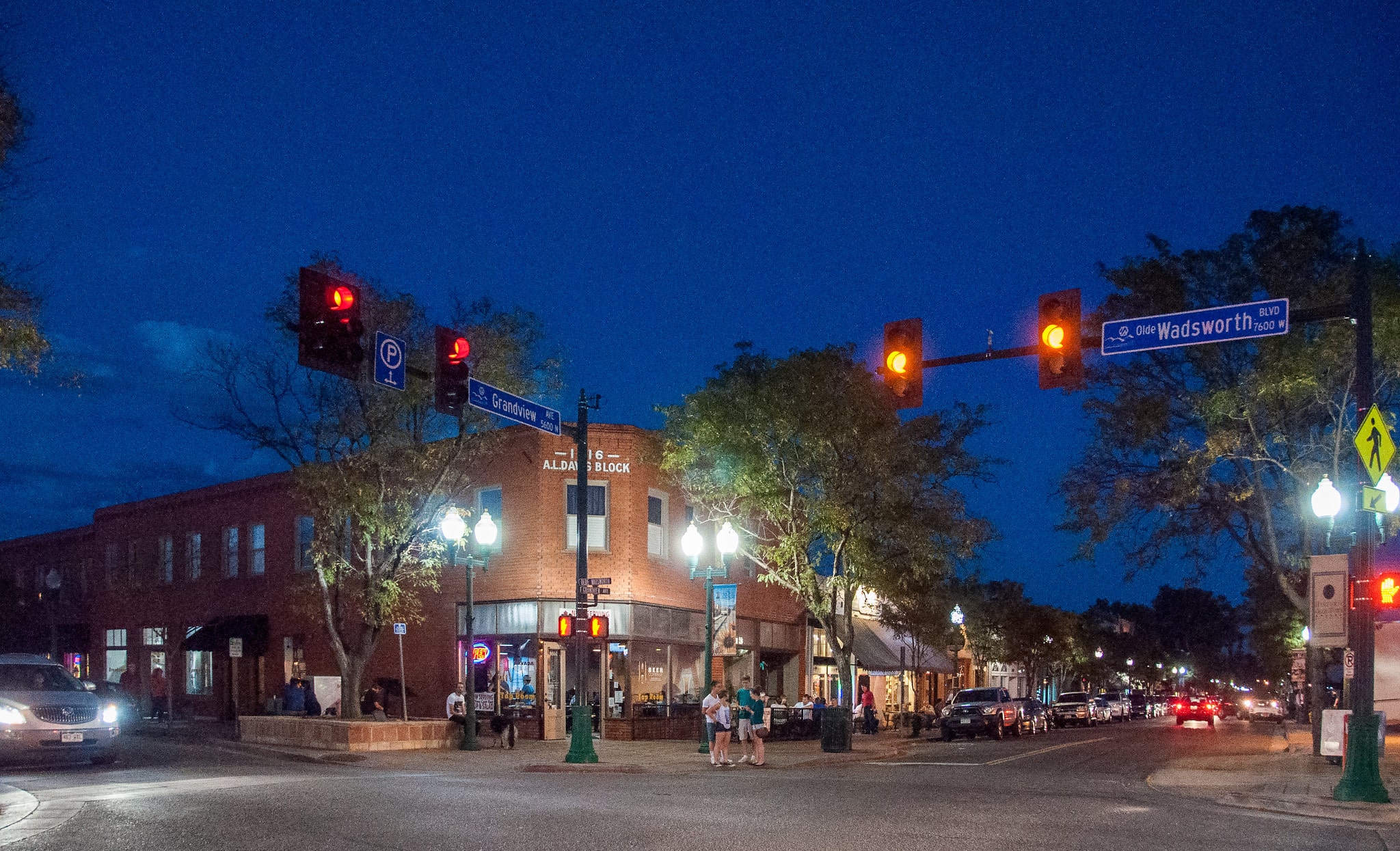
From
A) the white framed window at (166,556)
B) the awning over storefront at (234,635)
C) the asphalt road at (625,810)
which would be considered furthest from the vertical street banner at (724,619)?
the white framed window at (166,556)

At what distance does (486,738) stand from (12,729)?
12276 millimetres

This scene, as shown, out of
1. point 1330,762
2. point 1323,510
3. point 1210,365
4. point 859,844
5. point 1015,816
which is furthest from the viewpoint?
point 1210,365

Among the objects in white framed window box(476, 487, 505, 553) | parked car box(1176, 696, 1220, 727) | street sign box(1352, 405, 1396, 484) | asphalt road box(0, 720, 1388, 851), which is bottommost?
parked car box(1176, 696, 1220, 727)

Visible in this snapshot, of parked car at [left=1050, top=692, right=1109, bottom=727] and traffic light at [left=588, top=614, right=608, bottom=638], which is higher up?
traffic light at [left=588, top=614, right=608, bottom=638]

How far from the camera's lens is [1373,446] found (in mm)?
16797

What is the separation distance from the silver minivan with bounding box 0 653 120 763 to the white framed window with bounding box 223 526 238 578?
20973mm

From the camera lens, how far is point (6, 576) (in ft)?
177

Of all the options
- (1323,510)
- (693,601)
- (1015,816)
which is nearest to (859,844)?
(1015,816)

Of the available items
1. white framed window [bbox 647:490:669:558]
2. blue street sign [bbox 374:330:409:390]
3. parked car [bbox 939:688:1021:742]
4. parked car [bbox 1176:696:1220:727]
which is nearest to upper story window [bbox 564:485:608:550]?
white framed window [bbox 647:490:669:558]

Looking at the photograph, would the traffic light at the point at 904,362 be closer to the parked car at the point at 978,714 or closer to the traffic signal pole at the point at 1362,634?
the traffic signal pole at the point at 1362,634

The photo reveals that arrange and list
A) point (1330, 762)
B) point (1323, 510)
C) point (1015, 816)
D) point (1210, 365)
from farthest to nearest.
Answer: point (1210, 365) < point (1330, 762) < point (1323, 510) < point (1015, 816)

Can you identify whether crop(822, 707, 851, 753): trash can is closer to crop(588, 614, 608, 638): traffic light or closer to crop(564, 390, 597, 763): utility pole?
crop(564, 390, 597, 763): utility pole

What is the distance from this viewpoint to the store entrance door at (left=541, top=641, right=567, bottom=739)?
3169 cm

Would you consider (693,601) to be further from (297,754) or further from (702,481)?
(297,754)
